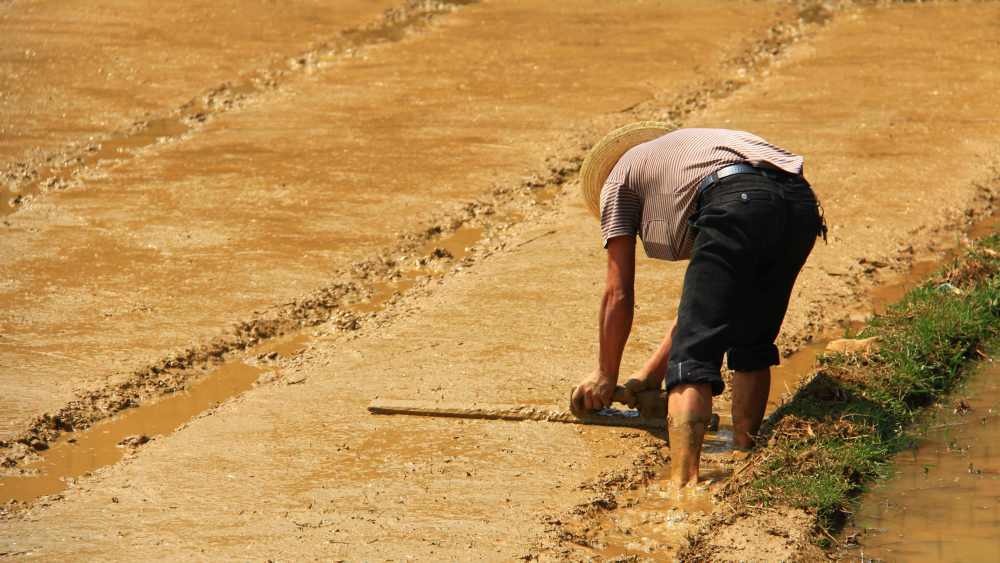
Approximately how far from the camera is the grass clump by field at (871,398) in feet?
14.5

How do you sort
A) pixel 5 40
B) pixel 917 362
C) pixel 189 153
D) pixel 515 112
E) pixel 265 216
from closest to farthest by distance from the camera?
pixel 917 362
pixel 265 216
pixel 189 153
pixel 515 112
pixel 5 40

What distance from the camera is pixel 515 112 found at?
9.81m

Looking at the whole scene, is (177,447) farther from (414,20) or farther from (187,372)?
(414,20)

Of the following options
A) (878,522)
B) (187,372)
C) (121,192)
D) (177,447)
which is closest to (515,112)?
(121,192)

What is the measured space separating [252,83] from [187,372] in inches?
A: 210

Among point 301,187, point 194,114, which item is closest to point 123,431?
point 301,187

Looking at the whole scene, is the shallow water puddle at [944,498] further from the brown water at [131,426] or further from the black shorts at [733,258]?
the brown water at [131,426]

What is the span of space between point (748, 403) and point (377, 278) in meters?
2.75

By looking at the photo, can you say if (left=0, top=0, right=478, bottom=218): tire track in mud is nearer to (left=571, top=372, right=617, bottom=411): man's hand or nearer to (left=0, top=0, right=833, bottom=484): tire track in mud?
(left=0, top=0, right=833, bottom=484): tire track in mud

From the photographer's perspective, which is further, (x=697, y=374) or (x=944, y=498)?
(x=944, y=498)

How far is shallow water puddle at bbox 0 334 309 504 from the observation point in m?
4.86

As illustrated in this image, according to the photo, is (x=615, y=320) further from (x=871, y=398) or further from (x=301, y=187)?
(x=301, y=187)

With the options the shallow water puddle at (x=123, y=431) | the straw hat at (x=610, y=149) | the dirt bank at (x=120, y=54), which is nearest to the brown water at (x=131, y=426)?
the shallow water puddle at (x=123, y=431)

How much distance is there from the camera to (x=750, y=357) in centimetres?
462
